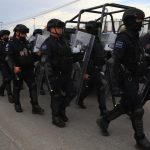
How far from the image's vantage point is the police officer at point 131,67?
5281 millimetres

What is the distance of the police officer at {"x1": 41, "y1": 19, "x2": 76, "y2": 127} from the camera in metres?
6.52

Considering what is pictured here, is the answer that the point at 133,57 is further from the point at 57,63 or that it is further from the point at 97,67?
the point at 97,67

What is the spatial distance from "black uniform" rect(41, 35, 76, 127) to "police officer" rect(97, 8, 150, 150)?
1408 mm

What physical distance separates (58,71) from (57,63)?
0.49 ft

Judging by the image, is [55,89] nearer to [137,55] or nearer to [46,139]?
[46,139]

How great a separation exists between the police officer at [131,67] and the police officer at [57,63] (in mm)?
1411

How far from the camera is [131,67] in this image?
536cm

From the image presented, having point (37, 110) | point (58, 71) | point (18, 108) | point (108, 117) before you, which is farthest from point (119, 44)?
point (18, 108)

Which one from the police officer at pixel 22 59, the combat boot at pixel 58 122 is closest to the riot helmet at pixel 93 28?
the police officer at pixel 22 59

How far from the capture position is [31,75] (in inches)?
Result: 301

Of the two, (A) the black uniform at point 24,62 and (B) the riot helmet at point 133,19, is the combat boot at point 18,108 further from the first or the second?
(B) the riot helmet at point 133,19

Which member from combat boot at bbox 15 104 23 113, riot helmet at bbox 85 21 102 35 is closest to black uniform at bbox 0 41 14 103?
combat boot at bbox 15 104 23 113

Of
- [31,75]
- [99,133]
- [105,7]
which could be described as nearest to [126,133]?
[99,133]

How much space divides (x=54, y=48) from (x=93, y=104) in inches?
97.9
